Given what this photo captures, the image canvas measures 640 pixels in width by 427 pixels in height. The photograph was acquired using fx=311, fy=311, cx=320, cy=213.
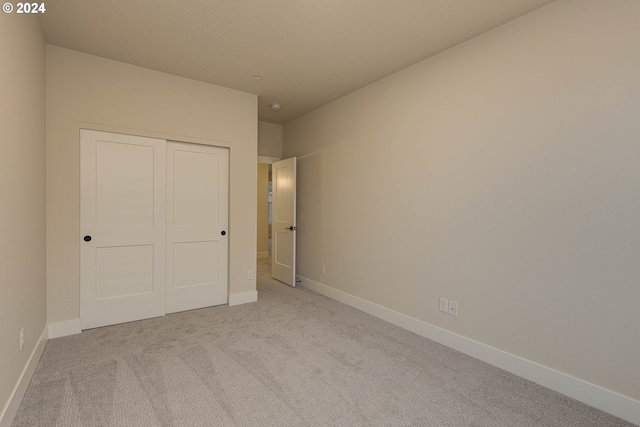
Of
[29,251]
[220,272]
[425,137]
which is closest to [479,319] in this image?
[425,137]

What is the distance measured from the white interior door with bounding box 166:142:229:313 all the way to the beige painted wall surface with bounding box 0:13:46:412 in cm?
115

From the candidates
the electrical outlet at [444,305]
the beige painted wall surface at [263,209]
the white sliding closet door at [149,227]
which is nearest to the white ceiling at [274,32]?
the white sliding closet door at [149,227]

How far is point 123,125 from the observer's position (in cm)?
327

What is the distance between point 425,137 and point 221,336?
2.78 meters

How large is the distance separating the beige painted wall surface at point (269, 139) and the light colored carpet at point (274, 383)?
120 inches

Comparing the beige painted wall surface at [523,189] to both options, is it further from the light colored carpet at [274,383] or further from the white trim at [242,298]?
the white trim at [242,298]

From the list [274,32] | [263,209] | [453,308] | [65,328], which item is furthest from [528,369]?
[263,209]

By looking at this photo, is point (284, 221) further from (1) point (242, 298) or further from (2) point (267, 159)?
(1) point (242, 298)

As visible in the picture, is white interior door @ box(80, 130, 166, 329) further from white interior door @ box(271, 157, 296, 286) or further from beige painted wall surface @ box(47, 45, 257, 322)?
white interior door @ box(271, 157, 296, 286)

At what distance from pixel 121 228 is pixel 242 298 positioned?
63.7 inches

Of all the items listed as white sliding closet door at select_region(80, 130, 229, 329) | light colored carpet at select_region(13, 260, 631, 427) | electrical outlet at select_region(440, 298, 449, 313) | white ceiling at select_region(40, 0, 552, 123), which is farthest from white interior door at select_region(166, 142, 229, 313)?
electrical outlet at select_region(440, 298, 449, 313)

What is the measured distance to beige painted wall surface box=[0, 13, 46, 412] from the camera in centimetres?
171

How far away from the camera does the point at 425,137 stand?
309cm

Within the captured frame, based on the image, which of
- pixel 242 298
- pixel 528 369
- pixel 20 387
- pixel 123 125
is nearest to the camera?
pixel 20 387
